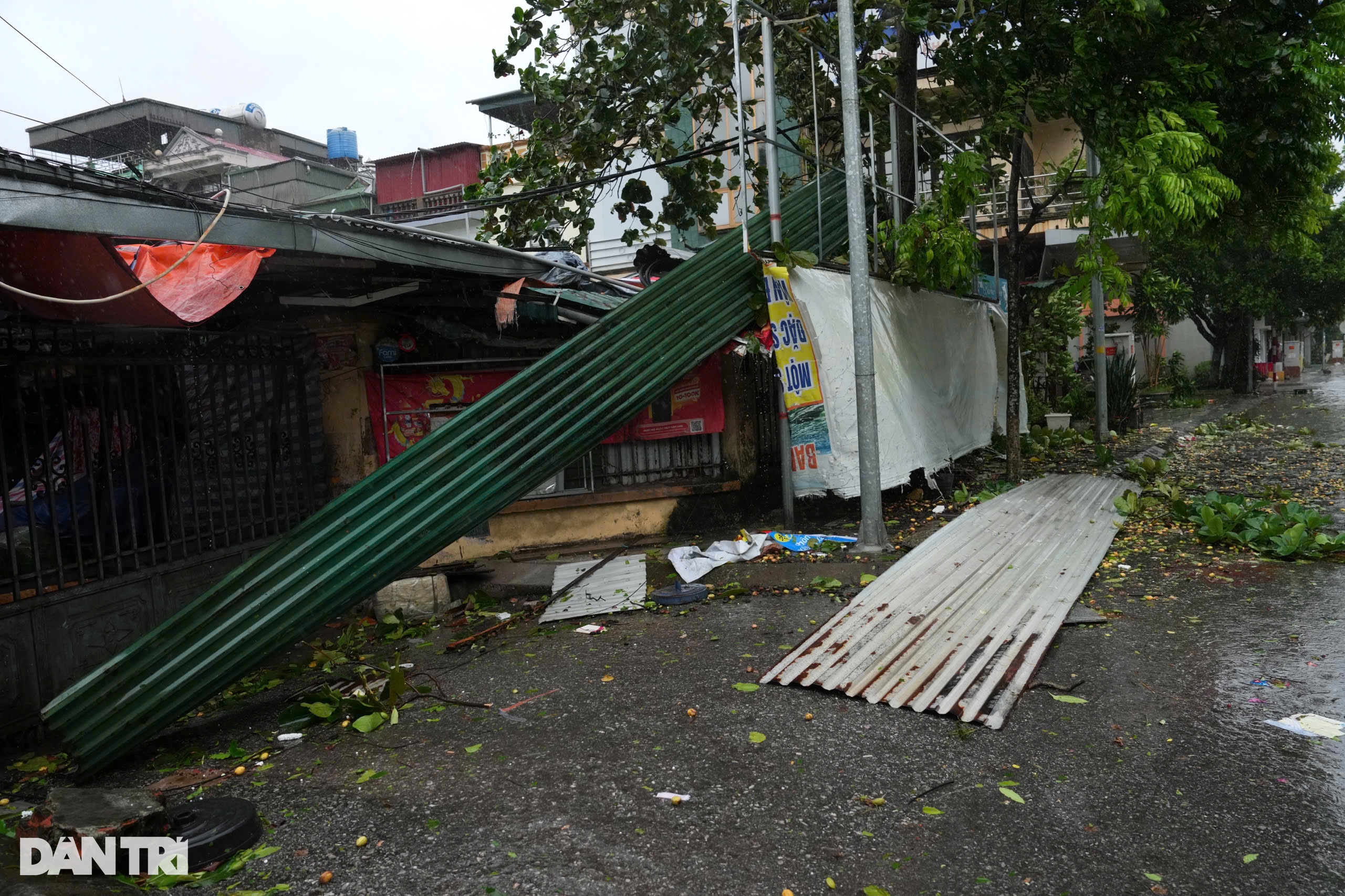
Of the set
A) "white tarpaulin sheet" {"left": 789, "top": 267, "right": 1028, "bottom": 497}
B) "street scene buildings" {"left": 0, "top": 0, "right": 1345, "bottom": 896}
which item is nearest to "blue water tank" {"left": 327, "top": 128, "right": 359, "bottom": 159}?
"street scene buildings" {"left": 0, "top": 0, "right": 1345, "bottom": 896}

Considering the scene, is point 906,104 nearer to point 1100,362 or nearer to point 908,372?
point 908,372

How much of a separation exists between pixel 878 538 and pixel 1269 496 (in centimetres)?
441

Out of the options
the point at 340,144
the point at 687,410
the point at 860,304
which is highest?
the point at 340,144

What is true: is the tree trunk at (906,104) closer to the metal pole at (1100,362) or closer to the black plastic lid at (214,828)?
the metal pole at (1100,362)

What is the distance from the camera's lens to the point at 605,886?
111 inches

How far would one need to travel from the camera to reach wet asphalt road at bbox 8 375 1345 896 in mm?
2877

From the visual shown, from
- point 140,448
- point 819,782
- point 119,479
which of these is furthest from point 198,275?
point 819,782

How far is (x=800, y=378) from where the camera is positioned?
7.35m

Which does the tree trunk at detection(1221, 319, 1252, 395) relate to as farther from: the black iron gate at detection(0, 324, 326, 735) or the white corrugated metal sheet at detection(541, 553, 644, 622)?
the black iron gate at detection(0, 324, 326, 735)

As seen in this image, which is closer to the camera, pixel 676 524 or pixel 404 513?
pixel 404 513

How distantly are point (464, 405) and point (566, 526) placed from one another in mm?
1583

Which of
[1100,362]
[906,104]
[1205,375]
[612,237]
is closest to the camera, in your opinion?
[906,104]

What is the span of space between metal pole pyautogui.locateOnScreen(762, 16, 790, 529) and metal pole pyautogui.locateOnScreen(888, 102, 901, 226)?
4.01 ft

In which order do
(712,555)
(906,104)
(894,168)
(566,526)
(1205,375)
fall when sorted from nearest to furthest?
1. (712,555)
2. (566,526)
3. (894,168)
4. (906,104)
5. (1205,375)
